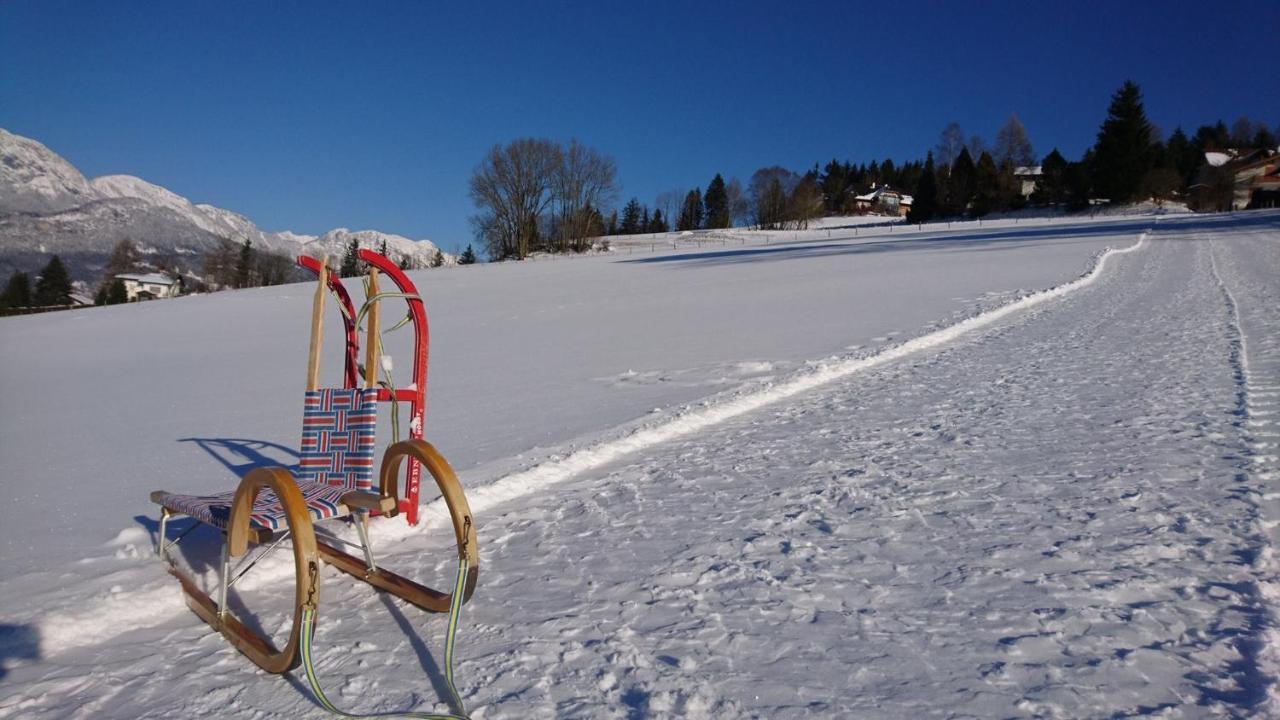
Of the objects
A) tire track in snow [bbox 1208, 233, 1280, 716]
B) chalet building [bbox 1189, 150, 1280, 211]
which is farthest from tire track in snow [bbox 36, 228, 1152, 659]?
chalet building [bbox 1189, 150, 1280, 211]

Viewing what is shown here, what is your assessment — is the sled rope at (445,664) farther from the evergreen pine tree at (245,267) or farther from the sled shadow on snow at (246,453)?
the evergreen pine tree at (245,267)

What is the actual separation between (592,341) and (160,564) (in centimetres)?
1047

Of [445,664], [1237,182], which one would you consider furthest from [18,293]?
[1237,182]

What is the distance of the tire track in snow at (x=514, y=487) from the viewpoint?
146 inches

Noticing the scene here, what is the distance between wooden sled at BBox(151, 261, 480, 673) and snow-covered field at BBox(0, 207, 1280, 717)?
13cm

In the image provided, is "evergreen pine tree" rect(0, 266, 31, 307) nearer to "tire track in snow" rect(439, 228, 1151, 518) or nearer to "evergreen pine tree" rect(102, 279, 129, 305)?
"evergreen pine tree" rect(102, 279, 129, 305)

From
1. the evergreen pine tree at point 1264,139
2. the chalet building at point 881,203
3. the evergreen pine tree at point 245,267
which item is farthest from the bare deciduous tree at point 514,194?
the evergreen pine tree at point 1264,139

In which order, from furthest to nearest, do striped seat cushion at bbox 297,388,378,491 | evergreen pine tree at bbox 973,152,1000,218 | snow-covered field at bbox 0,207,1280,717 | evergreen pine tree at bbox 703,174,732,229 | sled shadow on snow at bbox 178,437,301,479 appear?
evergreen pine tree at bbox 703,174,732,229 → evergreen pine tree at bbox 973,152,1000,218 → sled shadow on snow at bbox 178,437,301,479 → striped seat cushion at bbox 297,388,378,491 → snow-covered field at bbox 0,207,1280,717

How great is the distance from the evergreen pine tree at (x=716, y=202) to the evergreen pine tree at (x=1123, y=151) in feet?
169

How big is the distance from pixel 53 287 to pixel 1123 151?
318 feet

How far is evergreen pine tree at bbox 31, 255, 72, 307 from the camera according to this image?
2498 inches

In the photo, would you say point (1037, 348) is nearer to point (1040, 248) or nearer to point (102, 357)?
point (102, 357)

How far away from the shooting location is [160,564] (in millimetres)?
4395

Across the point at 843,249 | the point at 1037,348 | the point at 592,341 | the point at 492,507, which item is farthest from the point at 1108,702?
the point at 843,249
